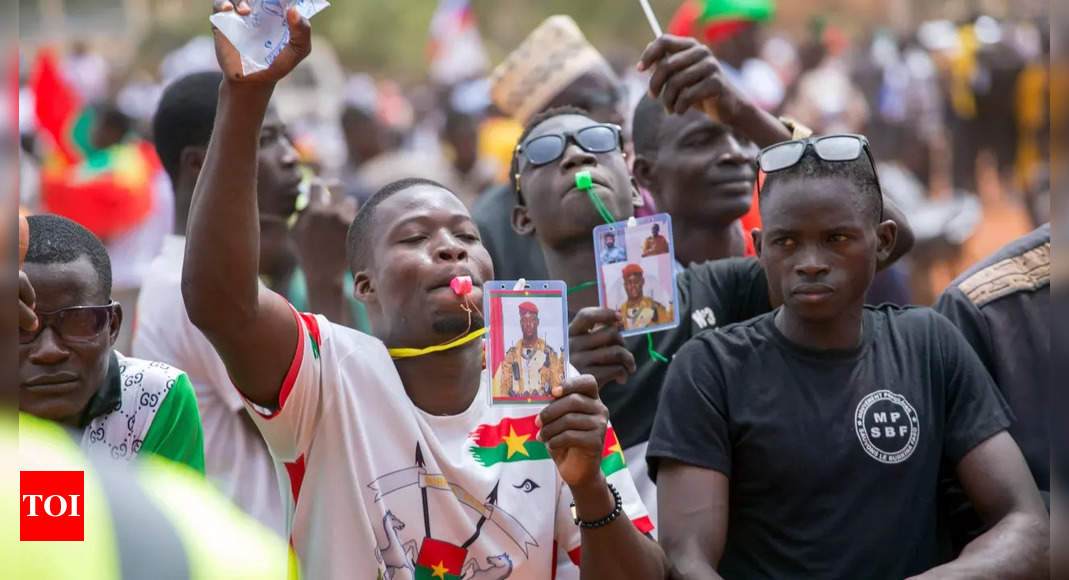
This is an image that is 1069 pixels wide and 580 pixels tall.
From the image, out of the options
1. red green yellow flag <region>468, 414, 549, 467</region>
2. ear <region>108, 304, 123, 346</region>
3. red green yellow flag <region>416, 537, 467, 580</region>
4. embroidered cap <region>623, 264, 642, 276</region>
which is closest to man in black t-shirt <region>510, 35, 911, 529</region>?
embroidered cap <region>623, 264, 642, 276</region>

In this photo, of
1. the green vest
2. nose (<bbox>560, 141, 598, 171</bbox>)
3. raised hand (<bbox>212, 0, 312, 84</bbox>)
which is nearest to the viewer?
the green vest

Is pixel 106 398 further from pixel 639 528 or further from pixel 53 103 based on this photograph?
pixel 53 103

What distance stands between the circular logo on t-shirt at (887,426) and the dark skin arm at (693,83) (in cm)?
84

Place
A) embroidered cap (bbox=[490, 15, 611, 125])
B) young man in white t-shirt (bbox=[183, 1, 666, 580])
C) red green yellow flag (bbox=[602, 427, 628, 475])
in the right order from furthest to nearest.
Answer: embroidered cap (bbox=[490, 15, 611, 125]), red green yellow flag (bbox=[602, 427, 628, 475]), young man in white t-shirt (bbox=[183, 1, 666, 580])

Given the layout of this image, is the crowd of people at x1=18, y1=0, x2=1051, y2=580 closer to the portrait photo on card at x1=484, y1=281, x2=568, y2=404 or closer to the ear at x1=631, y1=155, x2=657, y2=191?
the portrait photo on card at x1=484, y1=281, x2=568, y2=404

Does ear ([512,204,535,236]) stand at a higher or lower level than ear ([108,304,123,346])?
higher

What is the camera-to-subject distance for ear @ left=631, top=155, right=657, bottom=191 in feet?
18.0

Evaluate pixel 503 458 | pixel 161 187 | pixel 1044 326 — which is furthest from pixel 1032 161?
pixel 503 458

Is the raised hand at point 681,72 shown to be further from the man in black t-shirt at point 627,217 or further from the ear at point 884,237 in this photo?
the ear at point 884,237

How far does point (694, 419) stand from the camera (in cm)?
366

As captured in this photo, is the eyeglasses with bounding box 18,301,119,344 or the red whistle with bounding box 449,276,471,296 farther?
the eyeglasses with bounding box 18,301,119,344

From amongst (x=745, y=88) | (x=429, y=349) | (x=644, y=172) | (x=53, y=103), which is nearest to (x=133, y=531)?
(x=429, y=349)

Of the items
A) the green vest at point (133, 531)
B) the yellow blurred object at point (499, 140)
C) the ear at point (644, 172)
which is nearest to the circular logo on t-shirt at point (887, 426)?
the ear at point (644, 172)

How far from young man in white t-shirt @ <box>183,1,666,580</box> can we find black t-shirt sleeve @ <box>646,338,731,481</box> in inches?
5.9
